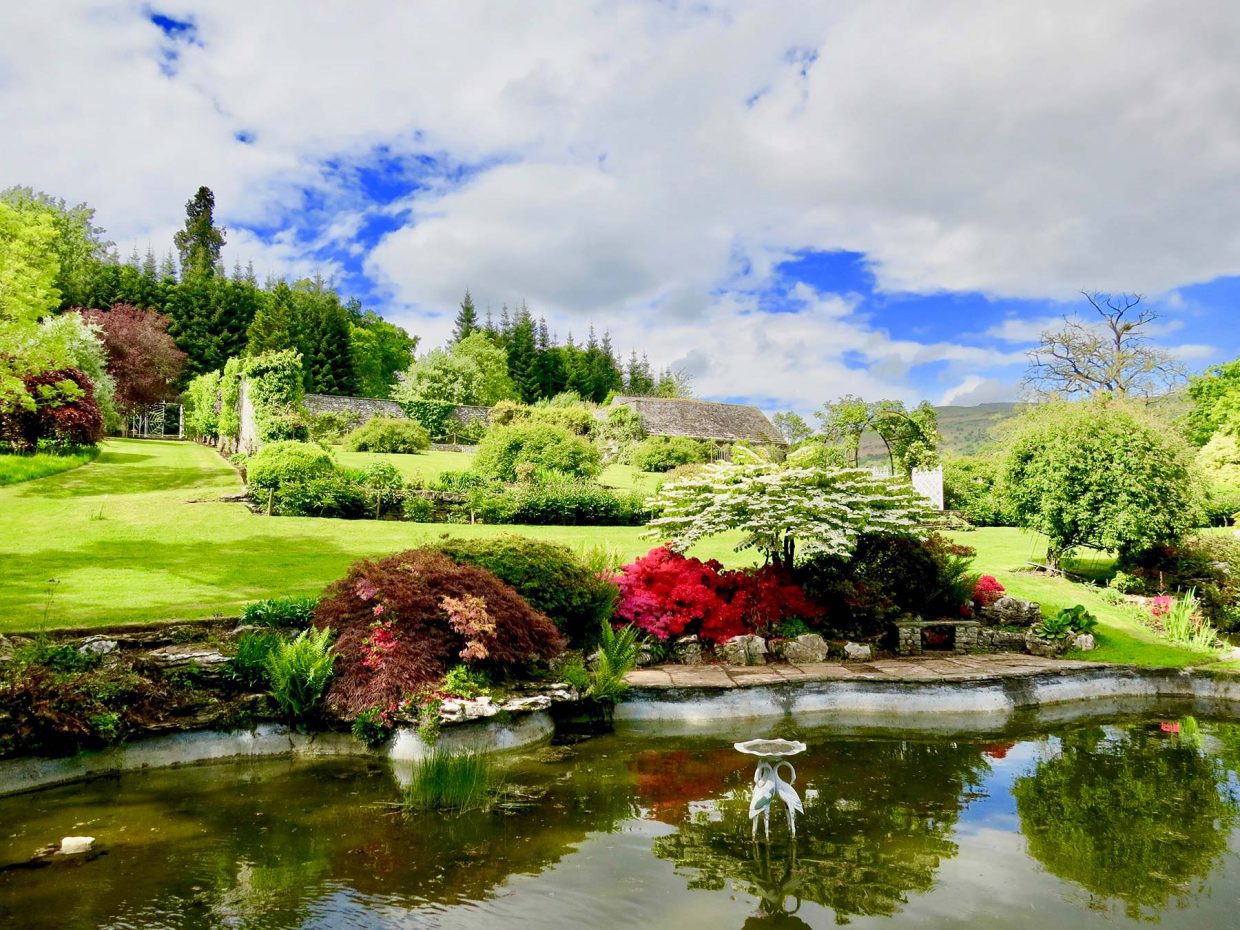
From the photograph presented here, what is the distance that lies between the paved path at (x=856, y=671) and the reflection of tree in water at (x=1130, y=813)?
146 centimetres

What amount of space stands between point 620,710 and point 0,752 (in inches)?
236

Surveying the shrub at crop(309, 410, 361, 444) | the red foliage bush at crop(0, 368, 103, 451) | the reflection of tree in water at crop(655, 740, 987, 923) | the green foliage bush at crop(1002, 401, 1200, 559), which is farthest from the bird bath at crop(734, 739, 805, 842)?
the shrub at crop(309, 410, 361, 444)

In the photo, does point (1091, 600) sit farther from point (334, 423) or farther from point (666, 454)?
point (334, 423)

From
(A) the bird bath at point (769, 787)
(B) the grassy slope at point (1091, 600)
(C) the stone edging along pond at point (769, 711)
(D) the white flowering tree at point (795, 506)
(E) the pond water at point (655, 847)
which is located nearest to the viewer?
(E) the pond water at point (655, 847)

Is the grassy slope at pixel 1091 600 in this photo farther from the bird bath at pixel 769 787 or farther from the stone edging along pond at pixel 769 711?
the bird bath at pixel 769 787

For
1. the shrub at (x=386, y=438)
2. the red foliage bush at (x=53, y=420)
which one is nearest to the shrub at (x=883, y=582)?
the red foliage bush at (x=53, y=420)

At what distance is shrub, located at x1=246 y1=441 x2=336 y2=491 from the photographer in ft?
61.2

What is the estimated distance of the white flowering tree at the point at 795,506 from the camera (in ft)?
35.2

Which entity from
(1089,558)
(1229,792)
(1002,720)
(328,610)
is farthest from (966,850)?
(1089,558)

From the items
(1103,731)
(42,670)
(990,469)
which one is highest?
(990,469)

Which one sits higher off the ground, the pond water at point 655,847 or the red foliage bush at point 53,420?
the red foliage bush at point 53,420

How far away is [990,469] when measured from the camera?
92.4 feet

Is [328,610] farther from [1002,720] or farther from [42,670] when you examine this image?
[1002,720]

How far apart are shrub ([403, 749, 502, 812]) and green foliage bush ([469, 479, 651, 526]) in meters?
12.5
